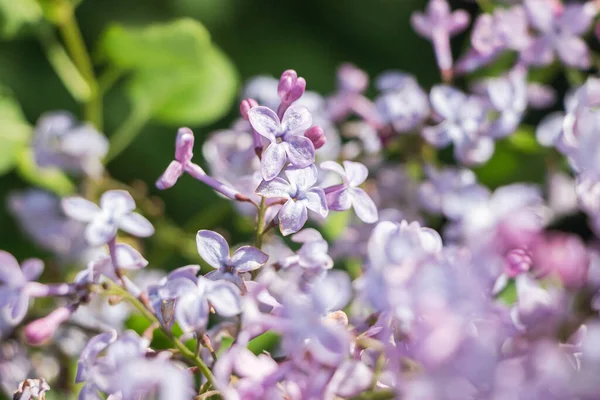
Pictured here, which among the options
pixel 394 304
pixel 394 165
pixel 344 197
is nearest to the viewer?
pixel 394 304

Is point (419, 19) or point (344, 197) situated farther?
point (419, 19)

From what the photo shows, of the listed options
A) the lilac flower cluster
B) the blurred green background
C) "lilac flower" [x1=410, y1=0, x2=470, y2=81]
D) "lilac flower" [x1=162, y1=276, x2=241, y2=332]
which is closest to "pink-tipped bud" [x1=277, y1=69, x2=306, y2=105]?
the lilac flower cluster

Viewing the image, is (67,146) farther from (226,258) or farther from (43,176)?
(226,258)

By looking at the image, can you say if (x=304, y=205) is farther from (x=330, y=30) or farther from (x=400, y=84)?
(x=330, y=30)

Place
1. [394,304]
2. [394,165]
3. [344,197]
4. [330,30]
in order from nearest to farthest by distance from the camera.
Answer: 1. [394,304]
2. [344,197]
3. [394,165]
4. [330,30]

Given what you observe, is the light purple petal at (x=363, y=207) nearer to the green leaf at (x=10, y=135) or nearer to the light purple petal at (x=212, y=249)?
the light purple petal at (x=212, y=249)

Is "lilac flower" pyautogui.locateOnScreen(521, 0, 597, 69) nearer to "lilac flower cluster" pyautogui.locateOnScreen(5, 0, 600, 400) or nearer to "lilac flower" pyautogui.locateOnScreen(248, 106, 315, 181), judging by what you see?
"lilac flower cluster" pyautogui.locateOnScreen(5, 0, 600, 400)

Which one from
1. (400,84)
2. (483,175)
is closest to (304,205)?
(400,84)

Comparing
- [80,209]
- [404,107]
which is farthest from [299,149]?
[404,107]
